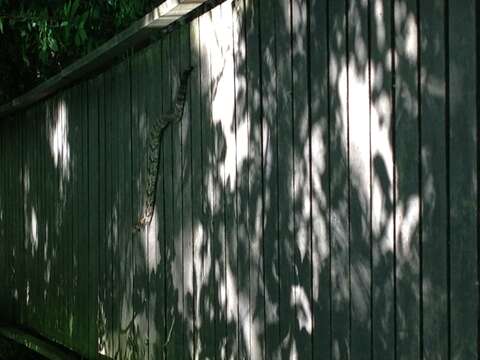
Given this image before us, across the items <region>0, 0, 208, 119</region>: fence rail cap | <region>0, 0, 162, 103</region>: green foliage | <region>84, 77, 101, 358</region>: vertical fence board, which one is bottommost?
<region>84, 77, 101, 358</region>: vertical fence board

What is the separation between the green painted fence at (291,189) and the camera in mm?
2816

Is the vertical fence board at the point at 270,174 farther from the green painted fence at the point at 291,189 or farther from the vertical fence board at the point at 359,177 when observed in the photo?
the vertical fence board at the point at 359,177

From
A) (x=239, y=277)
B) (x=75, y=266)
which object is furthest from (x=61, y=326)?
(x=239, y=277)

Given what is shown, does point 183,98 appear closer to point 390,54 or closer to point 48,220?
point 390,54

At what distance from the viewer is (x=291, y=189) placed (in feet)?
12.1

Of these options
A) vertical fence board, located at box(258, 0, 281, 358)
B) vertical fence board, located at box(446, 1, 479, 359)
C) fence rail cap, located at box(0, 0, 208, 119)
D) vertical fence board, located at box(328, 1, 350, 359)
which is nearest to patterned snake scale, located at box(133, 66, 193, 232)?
fence rail cap, located at box(0, 0, 208, 119)

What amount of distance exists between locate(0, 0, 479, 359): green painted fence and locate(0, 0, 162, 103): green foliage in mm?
1032

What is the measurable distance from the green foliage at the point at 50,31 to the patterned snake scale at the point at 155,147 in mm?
1861

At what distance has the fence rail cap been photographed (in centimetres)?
451

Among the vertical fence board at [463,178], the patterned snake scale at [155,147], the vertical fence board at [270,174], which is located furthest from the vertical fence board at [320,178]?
the patterned snake scale at [155,147]

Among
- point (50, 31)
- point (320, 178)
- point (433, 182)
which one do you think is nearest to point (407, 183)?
point (433, 182)

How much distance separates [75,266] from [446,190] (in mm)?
4287

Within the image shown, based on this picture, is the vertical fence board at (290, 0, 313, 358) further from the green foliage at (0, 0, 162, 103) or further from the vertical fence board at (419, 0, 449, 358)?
the green foliage at (0, 0, 162, 103)

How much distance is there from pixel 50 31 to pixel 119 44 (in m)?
2.10
